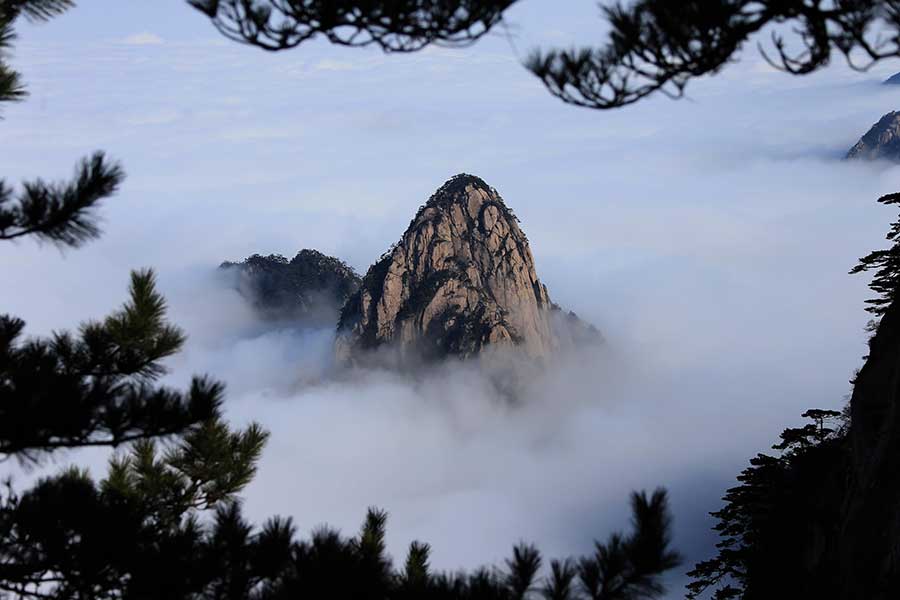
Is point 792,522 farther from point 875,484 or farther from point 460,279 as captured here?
point 460,279

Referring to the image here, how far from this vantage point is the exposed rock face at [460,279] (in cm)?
11850

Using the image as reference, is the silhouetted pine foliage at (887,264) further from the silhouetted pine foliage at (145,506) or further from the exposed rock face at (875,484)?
the silhouetted pine foliage at (145,506)

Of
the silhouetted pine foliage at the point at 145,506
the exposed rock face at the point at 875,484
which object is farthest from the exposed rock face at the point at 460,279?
the silhouetted pine foliage at the point at 145,506

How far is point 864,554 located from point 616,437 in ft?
555

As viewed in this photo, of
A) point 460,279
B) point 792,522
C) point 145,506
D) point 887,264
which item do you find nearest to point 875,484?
point 792,522

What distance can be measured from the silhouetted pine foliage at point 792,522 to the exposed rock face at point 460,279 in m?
94.4

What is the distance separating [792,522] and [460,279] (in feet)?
331

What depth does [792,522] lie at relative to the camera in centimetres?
1834

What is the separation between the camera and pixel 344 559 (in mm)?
7895

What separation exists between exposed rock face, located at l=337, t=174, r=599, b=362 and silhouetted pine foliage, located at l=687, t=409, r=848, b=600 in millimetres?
94410

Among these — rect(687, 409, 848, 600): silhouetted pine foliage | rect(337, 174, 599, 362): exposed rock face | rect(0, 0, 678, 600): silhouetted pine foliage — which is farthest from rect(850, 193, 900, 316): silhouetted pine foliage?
rect(337, 174, 599, 362): exposed rock face

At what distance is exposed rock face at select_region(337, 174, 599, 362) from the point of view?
118 meters

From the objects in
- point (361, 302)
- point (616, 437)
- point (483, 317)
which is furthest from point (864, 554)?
point (616, 437)

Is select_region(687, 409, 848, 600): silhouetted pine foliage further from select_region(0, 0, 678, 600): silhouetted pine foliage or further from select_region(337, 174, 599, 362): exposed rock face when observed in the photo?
select_region(337, 174, 599, 362): exposed rock face
